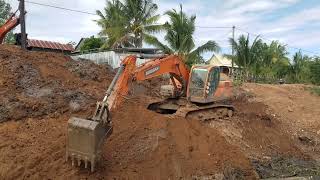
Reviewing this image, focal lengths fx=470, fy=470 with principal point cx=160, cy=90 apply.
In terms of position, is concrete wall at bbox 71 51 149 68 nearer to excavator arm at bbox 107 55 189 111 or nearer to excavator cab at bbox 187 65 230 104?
excavator arm at bbox 107 55 189 111

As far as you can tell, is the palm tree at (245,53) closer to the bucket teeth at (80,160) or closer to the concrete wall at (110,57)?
the concrete wall at (110,57)

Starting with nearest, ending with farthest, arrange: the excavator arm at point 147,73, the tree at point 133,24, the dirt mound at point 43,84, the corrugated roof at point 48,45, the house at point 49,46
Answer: the excavator arm at point 147,73
the dirt mound at point 43,84
the tree at point 133,24
the house at point 49,46
the corrugated roof at point 48,45

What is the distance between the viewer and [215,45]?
1155 inches

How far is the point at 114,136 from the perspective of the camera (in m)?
11.2

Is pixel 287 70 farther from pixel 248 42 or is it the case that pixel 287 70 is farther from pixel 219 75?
pixel 219 75

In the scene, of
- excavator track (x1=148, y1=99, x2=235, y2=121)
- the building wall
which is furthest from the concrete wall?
excavator track (x1=148, y1=99, x2=235, y2=121)

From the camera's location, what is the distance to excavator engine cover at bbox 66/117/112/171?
874 cm

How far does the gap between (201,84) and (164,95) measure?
1.22m

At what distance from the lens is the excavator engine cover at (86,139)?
874cm

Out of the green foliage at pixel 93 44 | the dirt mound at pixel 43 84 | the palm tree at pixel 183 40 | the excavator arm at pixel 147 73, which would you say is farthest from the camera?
the green foliage at pixel 93 44

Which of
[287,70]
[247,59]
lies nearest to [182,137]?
[247,59]

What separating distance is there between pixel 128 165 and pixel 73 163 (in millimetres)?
1486

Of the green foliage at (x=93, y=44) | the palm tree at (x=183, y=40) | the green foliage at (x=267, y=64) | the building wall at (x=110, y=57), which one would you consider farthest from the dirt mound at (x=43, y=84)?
the green foliage at (x=93, y=44)

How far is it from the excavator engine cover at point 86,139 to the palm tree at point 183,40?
19715 mm
